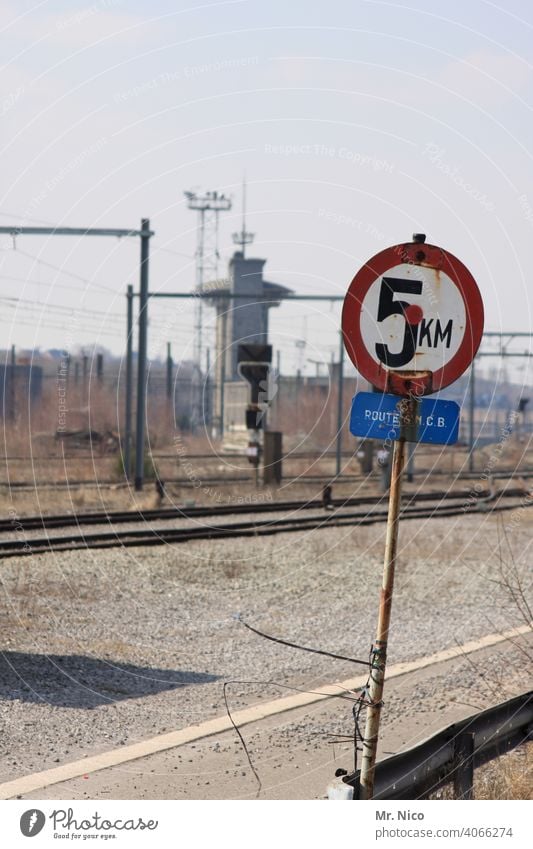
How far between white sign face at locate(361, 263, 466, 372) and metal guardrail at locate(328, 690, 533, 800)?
5.41 feet

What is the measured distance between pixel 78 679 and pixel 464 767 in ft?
13.0

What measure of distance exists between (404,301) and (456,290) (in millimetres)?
197

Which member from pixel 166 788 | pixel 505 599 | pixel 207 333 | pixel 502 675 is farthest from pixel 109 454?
pixel 166 788

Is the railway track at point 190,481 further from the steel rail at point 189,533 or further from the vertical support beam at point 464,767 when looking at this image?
the vertical support beam at point 464,767

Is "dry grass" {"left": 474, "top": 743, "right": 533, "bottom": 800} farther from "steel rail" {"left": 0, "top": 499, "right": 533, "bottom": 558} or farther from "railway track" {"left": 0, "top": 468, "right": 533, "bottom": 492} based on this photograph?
"railway track" {"left": 0, "top": 468, "right": 533, "bottom": 492}

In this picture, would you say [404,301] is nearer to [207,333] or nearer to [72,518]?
[72,518]

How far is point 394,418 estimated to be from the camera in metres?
4.29

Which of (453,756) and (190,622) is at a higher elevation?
(453,756)

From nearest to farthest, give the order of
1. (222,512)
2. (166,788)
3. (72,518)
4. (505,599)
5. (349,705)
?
1. (166,788)
2. (349,705)
3. (505,599)
4. (72,518)
5. (222,512)

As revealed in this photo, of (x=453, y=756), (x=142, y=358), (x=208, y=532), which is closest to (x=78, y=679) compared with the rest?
(x=453, y=756)

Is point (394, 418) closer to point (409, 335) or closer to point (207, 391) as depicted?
point (409, 335)

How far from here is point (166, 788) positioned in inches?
244

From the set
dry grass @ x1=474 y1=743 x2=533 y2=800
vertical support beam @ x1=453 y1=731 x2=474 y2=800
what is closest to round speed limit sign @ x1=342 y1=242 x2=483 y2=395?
vertical support beam @ x1=453 y1=731 x2=474 y2=800
